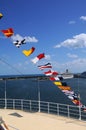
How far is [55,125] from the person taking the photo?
16.7m

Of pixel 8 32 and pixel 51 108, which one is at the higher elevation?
pixel 8 32

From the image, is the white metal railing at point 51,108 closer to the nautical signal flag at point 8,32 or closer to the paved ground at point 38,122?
the paved ground at point 38,122

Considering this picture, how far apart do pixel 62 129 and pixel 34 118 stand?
3420 mm

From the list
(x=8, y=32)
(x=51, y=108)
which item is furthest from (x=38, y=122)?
(x=51, y=108)

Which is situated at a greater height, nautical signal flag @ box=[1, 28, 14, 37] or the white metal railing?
nautical signal flag @ box=[1, 28, 14, 37]

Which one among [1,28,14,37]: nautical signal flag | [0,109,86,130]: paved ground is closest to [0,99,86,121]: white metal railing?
[0,109,86,130]: paved ground

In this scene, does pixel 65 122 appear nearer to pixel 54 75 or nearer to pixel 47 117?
pixel 47 117

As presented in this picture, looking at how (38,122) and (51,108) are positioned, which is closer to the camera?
(38,122)

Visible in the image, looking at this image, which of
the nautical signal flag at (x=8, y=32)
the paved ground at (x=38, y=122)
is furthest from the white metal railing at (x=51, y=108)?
the nautical signal flag at (x=8, y=32)

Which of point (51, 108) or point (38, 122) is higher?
point (38, 122)

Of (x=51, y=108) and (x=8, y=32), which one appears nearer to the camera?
(x=8, y=32)

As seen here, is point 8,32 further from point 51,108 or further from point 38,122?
point 51,108

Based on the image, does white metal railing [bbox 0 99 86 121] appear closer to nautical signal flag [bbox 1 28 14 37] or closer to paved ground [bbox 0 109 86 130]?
paved ground [bbox 0 109 86 130]

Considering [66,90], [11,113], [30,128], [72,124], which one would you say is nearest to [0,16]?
[66,90]
